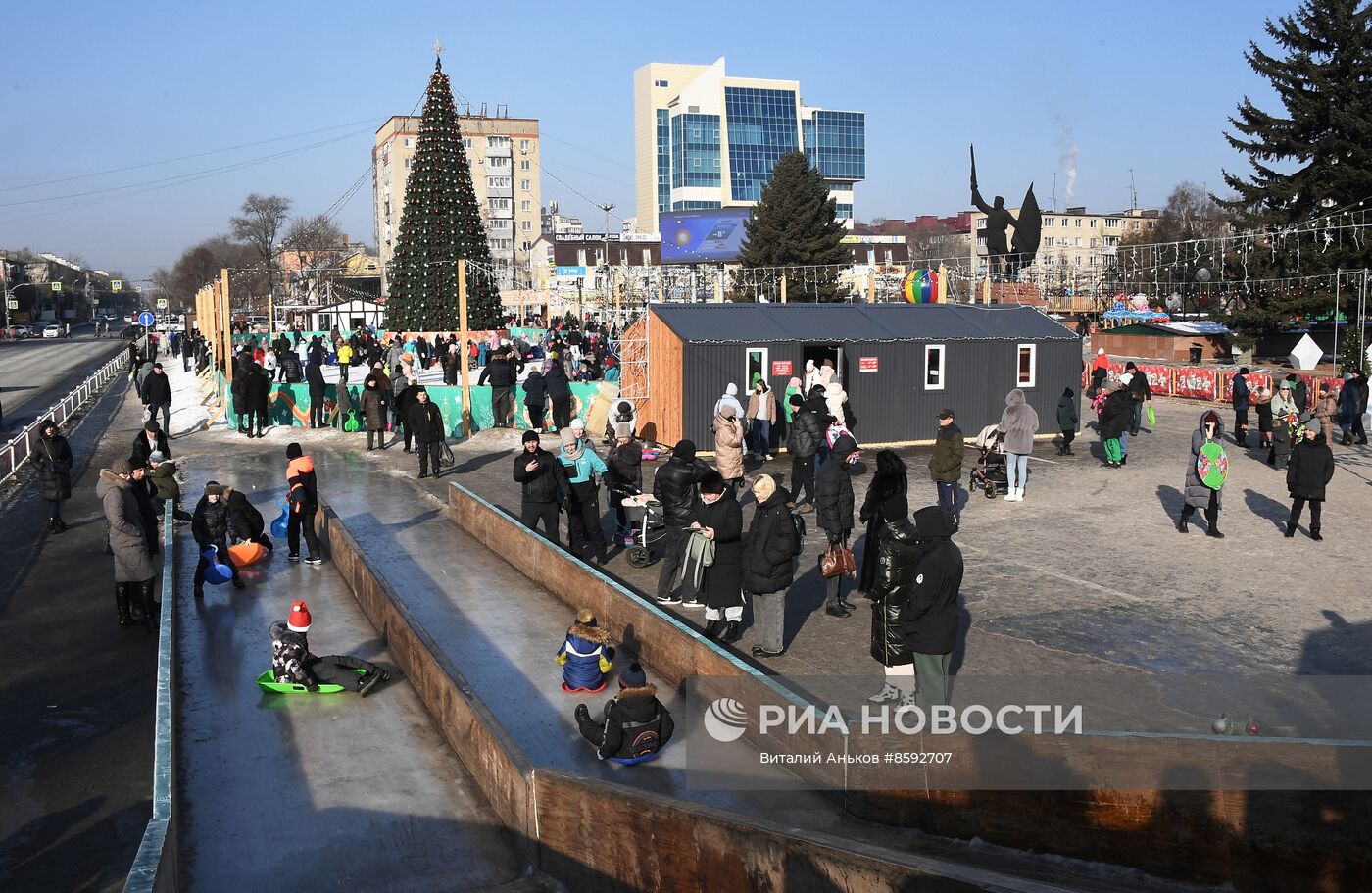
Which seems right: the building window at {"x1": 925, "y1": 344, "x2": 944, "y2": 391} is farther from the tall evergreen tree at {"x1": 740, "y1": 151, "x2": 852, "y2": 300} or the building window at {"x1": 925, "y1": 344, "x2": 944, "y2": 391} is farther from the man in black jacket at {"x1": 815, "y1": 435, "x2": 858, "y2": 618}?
the tall evergreen tree at {"x1": 740, "y1": 151, "x2": 852, "y2": 300}

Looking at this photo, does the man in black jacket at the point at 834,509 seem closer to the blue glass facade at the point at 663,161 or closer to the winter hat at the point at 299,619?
the winter hat at the point at 299,619

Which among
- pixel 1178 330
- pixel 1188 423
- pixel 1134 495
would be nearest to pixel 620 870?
pixel 1134 495

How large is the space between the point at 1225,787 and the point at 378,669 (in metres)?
6.37

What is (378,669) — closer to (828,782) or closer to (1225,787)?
(828,782)

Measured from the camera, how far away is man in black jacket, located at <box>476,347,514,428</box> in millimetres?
22750

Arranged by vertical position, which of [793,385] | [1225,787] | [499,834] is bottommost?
[499,834]

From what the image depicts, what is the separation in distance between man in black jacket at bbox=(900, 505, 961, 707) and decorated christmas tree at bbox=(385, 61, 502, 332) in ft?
117

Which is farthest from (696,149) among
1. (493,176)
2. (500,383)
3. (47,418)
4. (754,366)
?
(754,366)

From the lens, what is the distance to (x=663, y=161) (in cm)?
15488

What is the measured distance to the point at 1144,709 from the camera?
769 cm

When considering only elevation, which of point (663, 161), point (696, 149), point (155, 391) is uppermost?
point (696, 149)

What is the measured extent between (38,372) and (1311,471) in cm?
5447

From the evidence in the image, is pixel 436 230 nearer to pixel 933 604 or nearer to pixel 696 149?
pixel 933 604

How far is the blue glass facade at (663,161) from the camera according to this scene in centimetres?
15388
